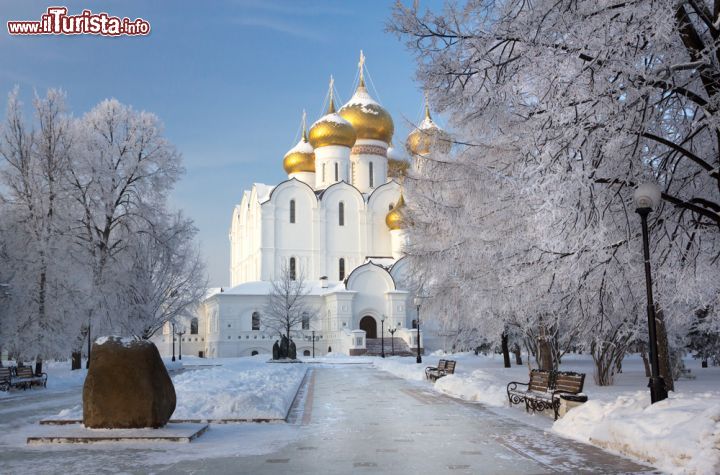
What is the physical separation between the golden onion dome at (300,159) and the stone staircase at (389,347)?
56.4ft

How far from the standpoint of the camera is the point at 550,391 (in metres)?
12.2

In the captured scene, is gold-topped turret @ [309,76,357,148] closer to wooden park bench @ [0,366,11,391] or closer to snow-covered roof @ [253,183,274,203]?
snow-covered roof @ [253,183,274,203]

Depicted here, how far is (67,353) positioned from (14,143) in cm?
756

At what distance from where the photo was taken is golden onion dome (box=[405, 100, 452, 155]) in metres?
13.7

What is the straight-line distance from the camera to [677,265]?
1012 cm

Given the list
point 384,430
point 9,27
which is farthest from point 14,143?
point 384,430

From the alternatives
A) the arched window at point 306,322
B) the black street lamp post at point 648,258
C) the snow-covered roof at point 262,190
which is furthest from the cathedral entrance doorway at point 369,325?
the black street lamp post at point 648,258

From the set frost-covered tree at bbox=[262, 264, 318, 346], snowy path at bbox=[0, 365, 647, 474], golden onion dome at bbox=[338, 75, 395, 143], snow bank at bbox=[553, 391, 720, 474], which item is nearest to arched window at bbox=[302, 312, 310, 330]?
frost-covered tree at bbox=[262, 264, 318, 346]

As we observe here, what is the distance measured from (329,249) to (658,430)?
44661 mm

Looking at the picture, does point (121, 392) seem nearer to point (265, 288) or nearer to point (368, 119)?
point (265, 288)

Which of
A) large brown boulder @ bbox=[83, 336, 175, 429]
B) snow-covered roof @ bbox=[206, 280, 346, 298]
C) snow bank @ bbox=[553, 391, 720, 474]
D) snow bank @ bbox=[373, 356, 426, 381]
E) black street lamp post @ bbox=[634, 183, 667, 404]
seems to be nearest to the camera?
snow bank @ bbox=[553, 391, 720, 474]

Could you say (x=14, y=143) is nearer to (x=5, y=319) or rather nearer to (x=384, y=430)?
(x=5, y=319)

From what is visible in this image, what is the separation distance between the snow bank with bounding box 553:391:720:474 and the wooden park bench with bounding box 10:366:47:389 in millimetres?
14973

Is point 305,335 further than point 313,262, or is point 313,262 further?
point 313,262
